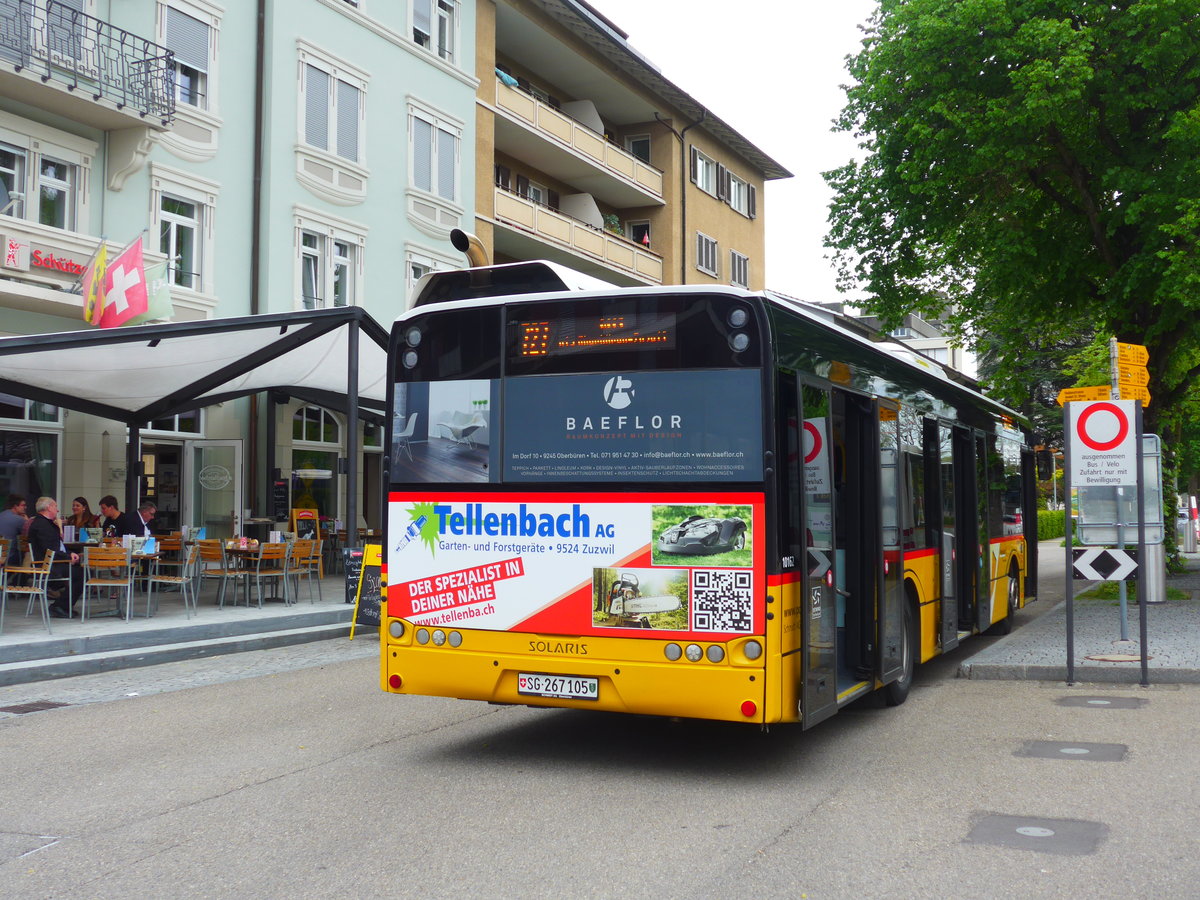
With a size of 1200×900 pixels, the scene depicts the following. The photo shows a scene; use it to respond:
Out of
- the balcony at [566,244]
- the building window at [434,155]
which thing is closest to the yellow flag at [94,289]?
the building window at [434,155]

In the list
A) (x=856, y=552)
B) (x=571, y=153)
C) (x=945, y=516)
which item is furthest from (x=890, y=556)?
(x=571, y=153)

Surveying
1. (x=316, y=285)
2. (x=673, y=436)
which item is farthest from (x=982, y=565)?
(x=316, y=285)

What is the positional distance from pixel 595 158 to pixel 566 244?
10.6 ft

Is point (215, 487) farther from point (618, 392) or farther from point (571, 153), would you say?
→ point (618, 392)

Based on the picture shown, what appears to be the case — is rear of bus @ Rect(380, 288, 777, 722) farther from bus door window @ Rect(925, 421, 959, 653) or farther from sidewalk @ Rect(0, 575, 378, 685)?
sidewalk @ Rect(0, 575, 378, 685)

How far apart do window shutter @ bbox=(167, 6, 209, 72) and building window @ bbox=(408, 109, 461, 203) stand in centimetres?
573

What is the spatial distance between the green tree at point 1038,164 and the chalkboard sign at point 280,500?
11113 mm

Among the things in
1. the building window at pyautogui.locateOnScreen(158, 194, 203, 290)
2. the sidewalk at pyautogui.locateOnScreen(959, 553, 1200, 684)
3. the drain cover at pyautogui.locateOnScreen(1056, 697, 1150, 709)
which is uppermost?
the building window at pyautogui.locateOnScreen(158, 194, 203, 290)

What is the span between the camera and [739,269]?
41875 millimetres

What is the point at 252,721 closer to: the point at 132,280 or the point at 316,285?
the point at 132,280

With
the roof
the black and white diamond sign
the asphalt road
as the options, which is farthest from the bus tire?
the roof

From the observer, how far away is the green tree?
638 inches

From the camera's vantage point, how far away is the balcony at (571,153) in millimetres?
29312

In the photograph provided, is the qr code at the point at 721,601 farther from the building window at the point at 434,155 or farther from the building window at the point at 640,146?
the building window at the point at 640,146
